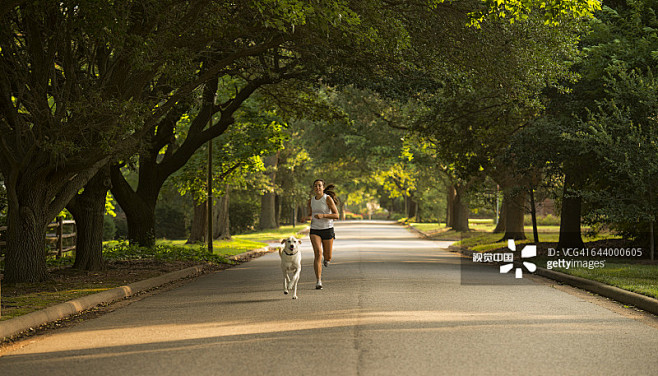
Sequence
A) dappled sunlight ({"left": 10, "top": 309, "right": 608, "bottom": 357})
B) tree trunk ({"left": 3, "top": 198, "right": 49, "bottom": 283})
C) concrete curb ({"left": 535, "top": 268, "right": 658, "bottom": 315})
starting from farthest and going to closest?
tree trunk ({"left": 3, "top": 198, "right": 49, "bottom": 283}), concrete curb ({"left": 535, "top": 268, "right": 658, "bottom": 315}), dappled sunlight ({"left": 10, "top": 309, "right": 608, "bottom": 357})

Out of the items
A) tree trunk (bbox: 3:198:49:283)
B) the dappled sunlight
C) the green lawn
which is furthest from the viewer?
tree trunk (bbox: 3:198:49:283)

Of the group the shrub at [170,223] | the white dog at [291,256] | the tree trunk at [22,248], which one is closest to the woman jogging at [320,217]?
the white dog at [291,256]

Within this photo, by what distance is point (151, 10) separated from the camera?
14344 millimetres

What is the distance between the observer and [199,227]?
35.9 m

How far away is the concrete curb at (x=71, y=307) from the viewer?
31.2ft

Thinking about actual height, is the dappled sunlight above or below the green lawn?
below

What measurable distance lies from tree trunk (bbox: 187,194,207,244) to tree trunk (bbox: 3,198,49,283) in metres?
20.3

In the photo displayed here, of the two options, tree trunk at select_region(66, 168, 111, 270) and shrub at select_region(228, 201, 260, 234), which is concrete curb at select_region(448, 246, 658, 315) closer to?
tree trunk at select_region(66, 168, 111, 270)

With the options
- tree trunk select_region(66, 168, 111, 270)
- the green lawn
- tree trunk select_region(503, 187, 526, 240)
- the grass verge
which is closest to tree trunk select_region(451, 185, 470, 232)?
tree trunk select_region(503, 187, 526, 240)

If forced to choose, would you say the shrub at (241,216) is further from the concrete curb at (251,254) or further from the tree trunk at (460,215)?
the concrete curb at (251,254)

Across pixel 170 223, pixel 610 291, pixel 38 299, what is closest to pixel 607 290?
pixel 610 291

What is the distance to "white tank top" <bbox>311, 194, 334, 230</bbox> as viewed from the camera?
14.2 m

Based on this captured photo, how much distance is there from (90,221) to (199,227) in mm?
17595

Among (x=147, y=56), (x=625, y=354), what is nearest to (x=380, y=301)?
(x=625, y=354)
